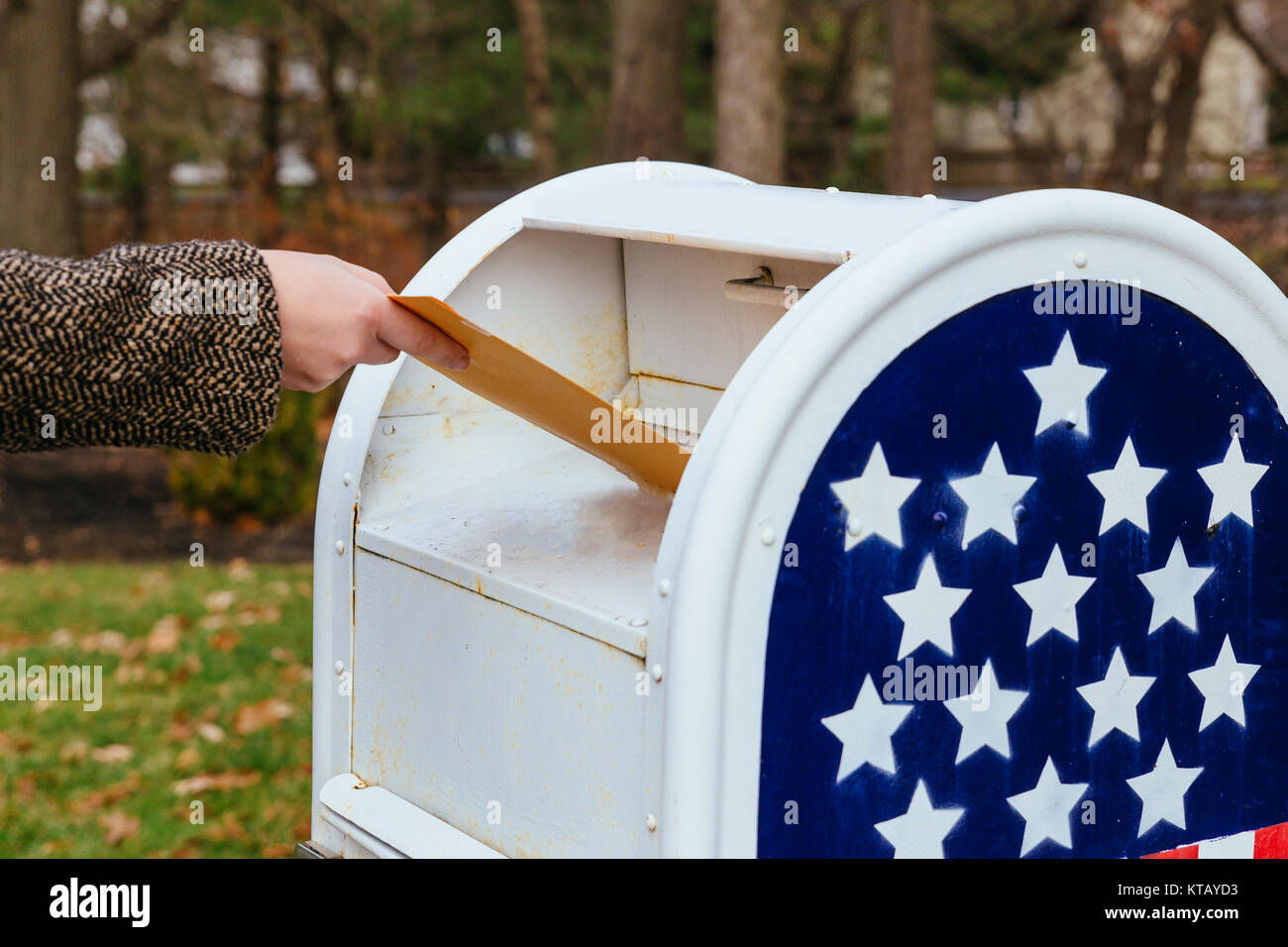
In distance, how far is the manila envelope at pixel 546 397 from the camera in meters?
1.72

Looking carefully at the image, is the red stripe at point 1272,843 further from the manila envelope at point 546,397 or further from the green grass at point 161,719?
the green grass at point 161,719

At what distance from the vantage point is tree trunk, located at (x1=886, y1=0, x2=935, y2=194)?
7.88m

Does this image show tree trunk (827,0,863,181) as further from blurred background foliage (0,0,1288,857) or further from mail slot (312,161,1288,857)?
mail slot (312,161,1288,857)

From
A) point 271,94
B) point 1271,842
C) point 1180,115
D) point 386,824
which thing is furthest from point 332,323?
point 271,94

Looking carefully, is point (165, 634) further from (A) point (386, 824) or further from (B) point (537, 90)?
(B) point (537, 90)

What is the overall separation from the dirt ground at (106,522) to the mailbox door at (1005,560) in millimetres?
5009

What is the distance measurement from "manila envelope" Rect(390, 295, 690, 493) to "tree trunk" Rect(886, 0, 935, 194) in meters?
6.31

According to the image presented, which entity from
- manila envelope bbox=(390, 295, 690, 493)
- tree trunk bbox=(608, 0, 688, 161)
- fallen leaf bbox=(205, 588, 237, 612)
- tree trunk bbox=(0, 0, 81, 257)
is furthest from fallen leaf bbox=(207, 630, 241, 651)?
tree trunk bbox=(0, 0, 81, 257)

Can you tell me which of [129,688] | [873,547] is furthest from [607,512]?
[129,688]

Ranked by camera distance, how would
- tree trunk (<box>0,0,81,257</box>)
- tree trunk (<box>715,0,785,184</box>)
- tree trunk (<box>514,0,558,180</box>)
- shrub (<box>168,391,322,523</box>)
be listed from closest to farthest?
tree trunk (<box>715,0,785,184</box>)
shrub (<box>168,391,322,523</box>)
tree trunk (<box>0,0,81,257</box>)
tree trunk (<box>514,0,558,180</box>)

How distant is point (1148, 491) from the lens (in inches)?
73.9

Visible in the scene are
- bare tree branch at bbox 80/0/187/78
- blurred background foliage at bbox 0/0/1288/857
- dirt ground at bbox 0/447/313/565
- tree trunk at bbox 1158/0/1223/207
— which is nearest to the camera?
blurred background foliage at bbox 0/0/1288/857

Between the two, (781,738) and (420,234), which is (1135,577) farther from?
(420,234)

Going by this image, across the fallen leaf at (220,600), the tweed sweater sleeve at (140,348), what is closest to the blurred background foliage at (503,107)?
the fallen leaf at (220,600)
